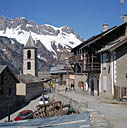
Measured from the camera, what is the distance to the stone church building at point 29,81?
1737 inches

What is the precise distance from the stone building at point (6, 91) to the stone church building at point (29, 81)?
6.65 metres

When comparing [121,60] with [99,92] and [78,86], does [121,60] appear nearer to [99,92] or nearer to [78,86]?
[99,92]

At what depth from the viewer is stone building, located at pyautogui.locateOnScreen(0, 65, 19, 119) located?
31.5m

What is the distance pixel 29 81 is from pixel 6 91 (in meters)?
15.4

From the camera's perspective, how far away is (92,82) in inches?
1177

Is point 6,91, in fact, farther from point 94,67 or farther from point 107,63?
point 107,63

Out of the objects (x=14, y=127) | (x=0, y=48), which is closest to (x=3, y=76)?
(x=14, y=127)

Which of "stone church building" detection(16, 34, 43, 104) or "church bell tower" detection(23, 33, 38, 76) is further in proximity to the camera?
"church bell tower" detection(23, 33, 38, 76)

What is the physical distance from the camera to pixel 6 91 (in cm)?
3328

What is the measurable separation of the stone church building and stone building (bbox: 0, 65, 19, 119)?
21.8ft

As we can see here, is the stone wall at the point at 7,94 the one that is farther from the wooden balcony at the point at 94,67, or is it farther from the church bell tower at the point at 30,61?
the church bell tower at the point at 30,61

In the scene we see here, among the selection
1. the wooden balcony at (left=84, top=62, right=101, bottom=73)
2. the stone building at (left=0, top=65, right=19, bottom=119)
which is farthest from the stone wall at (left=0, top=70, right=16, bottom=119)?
the wooden balcony at (left=84, top=62, right=101, bottom=73)

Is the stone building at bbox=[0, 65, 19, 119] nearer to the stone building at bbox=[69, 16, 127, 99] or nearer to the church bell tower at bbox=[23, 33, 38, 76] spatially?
the stone building at bbox=[69, 16, 127, 99]

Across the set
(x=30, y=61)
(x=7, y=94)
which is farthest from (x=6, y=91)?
(x=30, y=61)
